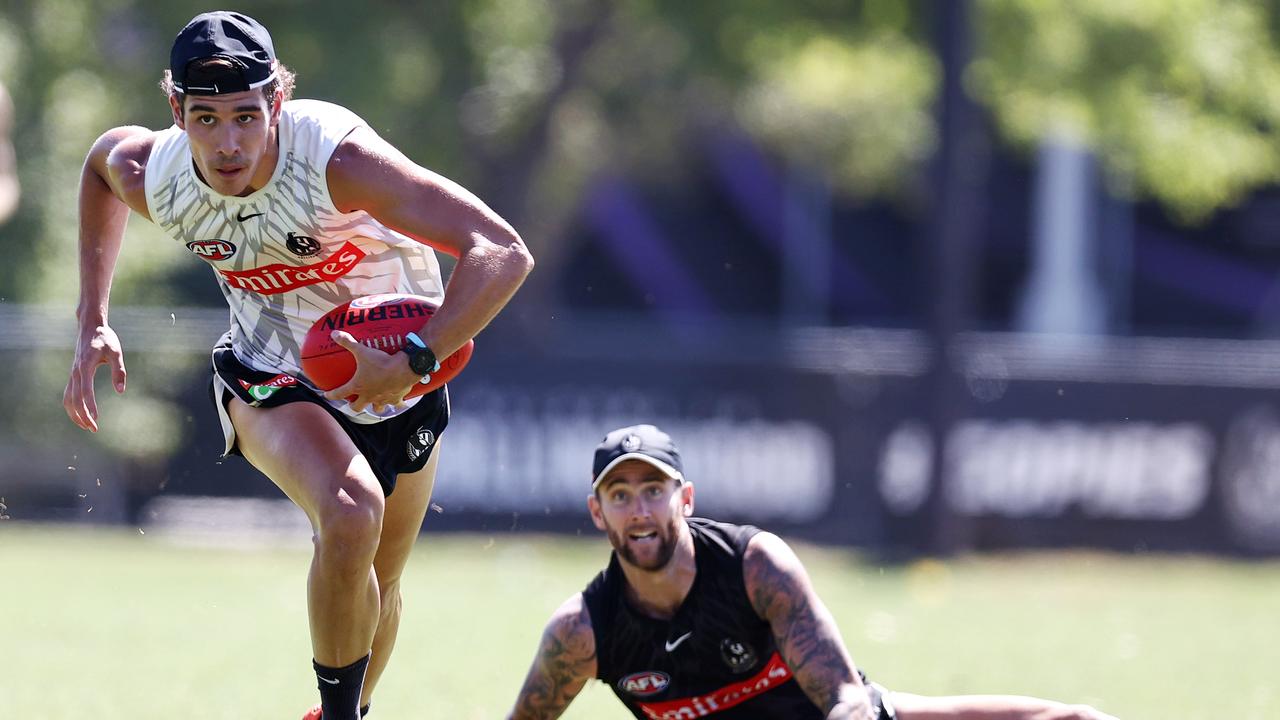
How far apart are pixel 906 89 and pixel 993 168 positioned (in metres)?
10.2

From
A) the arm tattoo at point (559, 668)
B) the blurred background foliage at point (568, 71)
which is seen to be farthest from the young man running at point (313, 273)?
the blurred background foliage at point (568, 71)

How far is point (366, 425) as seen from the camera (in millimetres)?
5297

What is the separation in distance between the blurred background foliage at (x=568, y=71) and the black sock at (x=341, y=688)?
1218cm

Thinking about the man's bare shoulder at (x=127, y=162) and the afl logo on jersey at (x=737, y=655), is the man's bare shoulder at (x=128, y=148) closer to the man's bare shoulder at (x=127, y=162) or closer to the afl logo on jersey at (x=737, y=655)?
the man's bare shoulder at (x=127, y=162)

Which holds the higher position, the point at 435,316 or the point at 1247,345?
the point at 435,316

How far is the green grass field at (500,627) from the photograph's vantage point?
293 inches

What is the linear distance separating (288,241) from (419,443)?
31.3 inches

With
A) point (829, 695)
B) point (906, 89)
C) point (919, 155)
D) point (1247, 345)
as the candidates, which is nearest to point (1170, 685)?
point (829, 695)

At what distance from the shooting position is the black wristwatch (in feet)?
15.1

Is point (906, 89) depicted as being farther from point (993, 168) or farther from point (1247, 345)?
point (993, 168)

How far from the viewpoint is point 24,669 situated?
320 inches

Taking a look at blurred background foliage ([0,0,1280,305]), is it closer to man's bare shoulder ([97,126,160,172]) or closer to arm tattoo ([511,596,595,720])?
man's bare shoulder ([97,126,160,172])

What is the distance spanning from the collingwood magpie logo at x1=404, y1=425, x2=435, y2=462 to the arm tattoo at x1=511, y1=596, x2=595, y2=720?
73 centimetres

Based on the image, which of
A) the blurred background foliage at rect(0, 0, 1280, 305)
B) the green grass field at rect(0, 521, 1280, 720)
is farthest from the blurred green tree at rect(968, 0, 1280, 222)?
the green grass field at rect(0, 521, 1280, 720)
